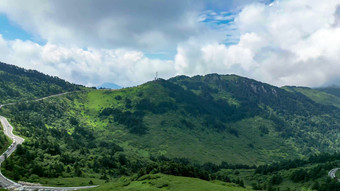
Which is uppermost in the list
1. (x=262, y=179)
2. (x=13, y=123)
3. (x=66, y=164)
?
(x=13, y=123)

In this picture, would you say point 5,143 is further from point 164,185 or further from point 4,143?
point 164,185

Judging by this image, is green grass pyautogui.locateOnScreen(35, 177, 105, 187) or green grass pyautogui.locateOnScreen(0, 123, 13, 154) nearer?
green grass pyautogui.locateOnScreen(35, 177, 105, 187)

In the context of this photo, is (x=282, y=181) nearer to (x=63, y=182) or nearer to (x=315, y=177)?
(x=315, y=177)

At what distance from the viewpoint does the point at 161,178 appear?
266 ft

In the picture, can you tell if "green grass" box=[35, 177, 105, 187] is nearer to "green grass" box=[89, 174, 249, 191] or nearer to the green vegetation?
"green grass" box=[89, 174, 249, 191]

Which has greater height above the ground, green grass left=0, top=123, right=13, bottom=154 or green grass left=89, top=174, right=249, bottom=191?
green grass left=0, top=123, right=13, bottom=154

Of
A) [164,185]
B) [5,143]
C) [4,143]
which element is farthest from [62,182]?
[5,143]

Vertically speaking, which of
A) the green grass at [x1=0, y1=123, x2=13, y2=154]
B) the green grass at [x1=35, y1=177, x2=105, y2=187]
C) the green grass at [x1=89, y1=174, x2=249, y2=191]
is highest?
the green grass at [x1=0, y1=123, x2=13, y2=154]

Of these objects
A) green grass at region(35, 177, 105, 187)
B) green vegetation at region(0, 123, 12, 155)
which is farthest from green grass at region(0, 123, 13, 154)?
green grass at region(35, 177, 105, 187)

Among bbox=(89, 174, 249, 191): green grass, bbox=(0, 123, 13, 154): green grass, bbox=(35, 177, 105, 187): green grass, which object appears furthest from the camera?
bbox=(0, 123, 13, 154): green grass

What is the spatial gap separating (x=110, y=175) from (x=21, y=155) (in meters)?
47.4

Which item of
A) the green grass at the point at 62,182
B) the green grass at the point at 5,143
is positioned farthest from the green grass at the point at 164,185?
the green grass at the point at 5,143

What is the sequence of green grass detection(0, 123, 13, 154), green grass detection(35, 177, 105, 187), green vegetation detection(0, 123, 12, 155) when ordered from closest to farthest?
green grass detection(35, 177, 105, 187)
green grass detection(0, 123, 13, 154)
green vegetation detection(0, 123, 12, 155)

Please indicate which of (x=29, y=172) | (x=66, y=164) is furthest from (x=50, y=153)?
(x=29, y=172)
